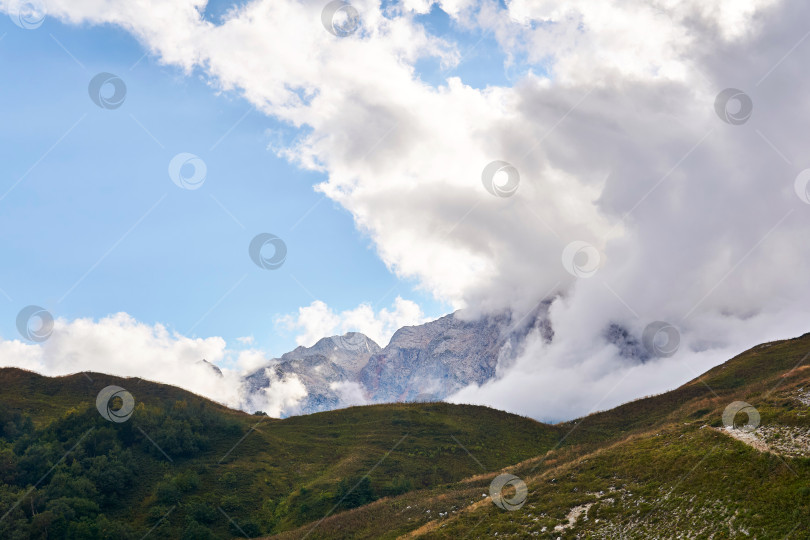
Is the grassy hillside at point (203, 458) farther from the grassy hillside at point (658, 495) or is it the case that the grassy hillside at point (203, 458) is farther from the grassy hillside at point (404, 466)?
the grassy hillside at point (658, 495)

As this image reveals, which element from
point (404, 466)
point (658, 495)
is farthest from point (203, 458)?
point (658, 495)

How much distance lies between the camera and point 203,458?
77.8 metres

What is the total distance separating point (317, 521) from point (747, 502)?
156 ft

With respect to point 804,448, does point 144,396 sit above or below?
above

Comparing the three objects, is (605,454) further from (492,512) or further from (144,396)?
(144,396)

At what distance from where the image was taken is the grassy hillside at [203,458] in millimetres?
60250

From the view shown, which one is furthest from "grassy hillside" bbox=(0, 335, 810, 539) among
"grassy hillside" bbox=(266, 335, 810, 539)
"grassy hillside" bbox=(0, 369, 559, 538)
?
"grassy hillside" bbox=(0, 369, 559, 538)

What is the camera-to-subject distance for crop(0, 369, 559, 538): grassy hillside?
60250 millimetres

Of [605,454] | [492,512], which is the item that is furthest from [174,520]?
[605,454]

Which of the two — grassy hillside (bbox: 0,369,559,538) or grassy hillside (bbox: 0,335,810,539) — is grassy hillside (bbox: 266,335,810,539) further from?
grassy hillside (bbox: 0,369,559,538)

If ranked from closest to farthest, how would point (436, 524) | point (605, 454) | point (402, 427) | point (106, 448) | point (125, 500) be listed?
point (436, 524) < point (605, 454) < point (125, 500) < point (106, 448) < point (402, 427)

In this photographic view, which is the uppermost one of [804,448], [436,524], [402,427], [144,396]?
[144,396]

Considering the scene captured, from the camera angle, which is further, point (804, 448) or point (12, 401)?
point (12, 401)

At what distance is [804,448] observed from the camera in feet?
104
